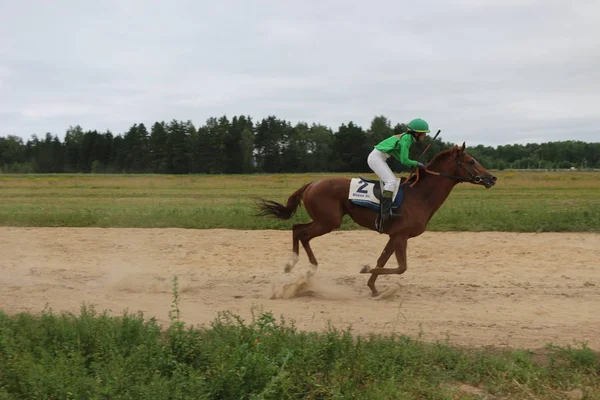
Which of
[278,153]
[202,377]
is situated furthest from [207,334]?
[278,153]

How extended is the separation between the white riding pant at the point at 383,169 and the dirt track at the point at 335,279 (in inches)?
72.5

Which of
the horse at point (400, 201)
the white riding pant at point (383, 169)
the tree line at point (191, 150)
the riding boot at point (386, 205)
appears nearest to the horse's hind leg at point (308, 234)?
the horse at point (400, 201)

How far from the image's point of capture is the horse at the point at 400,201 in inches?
369

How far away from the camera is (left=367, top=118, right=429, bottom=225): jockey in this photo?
929cm

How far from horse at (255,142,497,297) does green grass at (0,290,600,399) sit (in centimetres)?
312

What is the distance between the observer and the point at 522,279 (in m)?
10.2

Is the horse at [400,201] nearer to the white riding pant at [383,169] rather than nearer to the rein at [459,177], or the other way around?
the rein at [459,177]

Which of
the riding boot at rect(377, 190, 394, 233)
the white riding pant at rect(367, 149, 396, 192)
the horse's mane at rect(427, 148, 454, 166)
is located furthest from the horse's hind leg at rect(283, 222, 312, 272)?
the horse's mane at rect(427, 148, 454, 166)

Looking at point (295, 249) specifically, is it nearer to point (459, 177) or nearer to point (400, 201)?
point (400, 201)

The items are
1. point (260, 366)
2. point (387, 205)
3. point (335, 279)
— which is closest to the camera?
point (260, 366)

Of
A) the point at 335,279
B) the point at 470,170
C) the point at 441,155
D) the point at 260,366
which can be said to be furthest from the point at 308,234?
the point at 260,366

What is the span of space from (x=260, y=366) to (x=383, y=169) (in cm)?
519

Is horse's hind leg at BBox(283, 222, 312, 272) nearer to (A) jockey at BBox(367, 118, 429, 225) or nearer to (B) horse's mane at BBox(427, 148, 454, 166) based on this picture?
(A) jockey at BBox(367, 118, 429, 225)

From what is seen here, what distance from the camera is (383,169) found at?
31.4 ft
